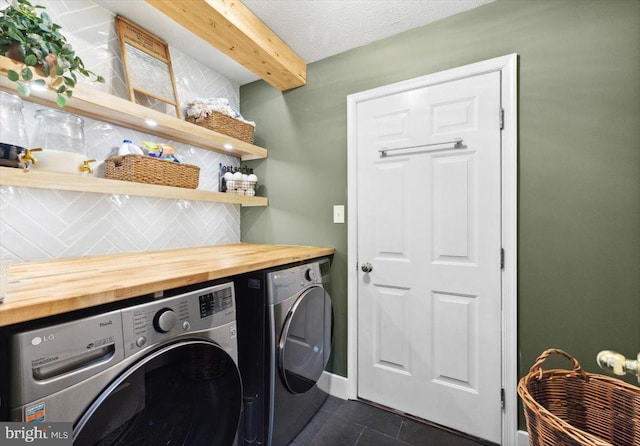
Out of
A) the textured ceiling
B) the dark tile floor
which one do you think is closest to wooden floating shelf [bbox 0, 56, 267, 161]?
the textured ceiling

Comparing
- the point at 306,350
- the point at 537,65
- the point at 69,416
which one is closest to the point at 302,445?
the point at 306,350

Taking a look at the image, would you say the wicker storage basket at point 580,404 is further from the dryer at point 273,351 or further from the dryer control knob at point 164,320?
the dryer control knob at point 164,320

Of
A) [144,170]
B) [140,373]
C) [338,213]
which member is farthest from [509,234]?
[144,170]

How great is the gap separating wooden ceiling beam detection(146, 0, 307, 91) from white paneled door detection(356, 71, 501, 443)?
0.58 metres

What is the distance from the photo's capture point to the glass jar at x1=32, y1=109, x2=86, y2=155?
4.49 ft

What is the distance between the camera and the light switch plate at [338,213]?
200 cm

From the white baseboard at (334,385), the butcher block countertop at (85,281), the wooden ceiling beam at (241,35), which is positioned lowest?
the white baseboard at (334,385)

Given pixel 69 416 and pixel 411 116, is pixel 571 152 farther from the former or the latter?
pixel 69 416

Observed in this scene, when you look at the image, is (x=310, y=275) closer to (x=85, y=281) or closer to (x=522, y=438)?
(x=85, y=281)

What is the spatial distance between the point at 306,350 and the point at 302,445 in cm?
46

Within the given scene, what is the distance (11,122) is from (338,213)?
5.42 ft

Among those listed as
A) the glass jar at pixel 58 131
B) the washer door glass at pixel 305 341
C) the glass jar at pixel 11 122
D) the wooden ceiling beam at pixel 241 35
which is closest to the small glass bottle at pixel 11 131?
the glass jar at pixel 11 122

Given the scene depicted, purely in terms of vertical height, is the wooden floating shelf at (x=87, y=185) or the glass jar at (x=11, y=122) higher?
the glass jar at (x=11, y=122)

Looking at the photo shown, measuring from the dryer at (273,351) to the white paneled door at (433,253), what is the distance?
53cm
